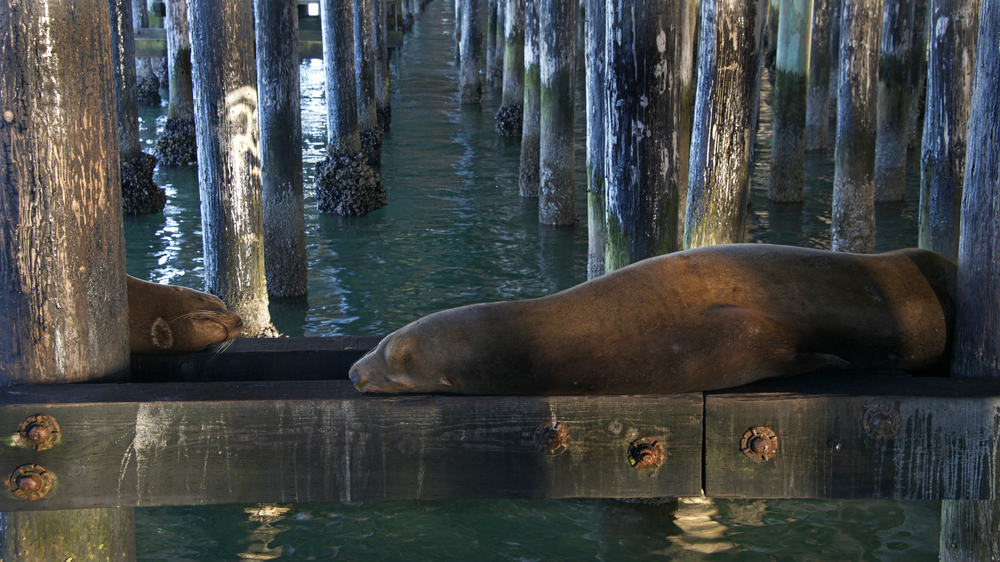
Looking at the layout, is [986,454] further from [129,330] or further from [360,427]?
[129,330]

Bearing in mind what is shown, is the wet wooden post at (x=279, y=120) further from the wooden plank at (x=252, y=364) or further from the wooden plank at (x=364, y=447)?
the wooden plank at (x=364, y=447)

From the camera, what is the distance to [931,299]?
3121 millimetres

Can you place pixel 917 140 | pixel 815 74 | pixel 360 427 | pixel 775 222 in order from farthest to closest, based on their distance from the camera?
pixel 917 140 < pixel 815 74 < pixel 775 222 < pixel 360 427

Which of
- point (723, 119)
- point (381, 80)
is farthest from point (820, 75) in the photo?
point (723, 119)

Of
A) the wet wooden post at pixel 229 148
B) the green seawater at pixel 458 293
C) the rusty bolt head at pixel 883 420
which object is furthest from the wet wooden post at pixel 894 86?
the rusty bolt head at pixel 883 420

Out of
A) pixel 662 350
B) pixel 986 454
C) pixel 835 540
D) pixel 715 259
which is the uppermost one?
pixel 715 259

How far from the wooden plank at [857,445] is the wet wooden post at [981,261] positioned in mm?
123

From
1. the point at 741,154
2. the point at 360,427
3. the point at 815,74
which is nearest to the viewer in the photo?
the point at 360,427

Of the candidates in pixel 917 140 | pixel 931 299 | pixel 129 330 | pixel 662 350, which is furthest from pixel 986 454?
pixel 917 140

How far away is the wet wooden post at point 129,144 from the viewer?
9633 mm

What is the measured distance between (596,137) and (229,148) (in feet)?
7.93

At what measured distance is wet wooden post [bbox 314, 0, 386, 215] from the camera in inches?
377

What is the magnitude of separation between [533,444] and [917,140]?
11.3 metres

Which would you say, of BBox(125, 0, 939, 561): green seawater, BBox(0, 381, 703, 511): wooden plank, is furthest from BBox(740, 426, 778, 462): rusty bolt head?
BBox(125, 0, 939, 561): green seawater
